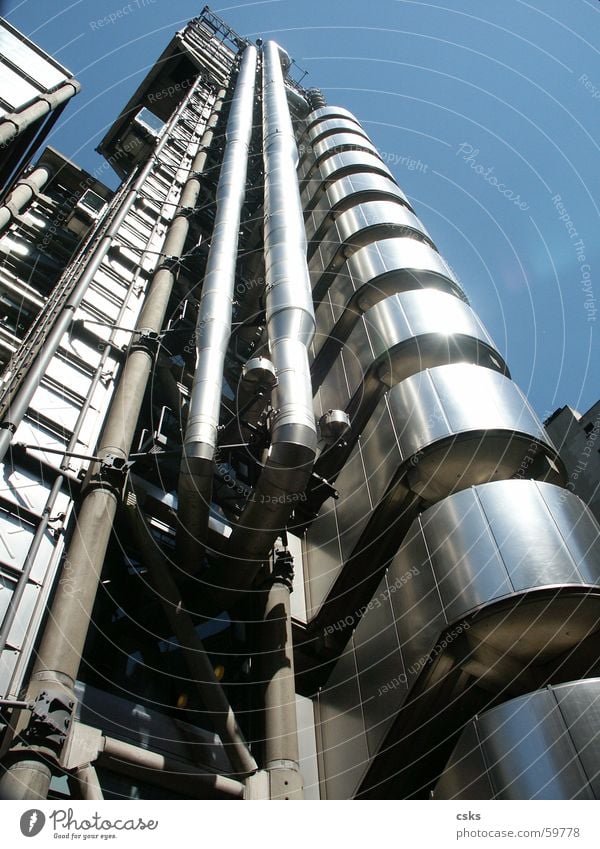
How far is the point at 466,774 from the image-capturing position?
8141 millimetres

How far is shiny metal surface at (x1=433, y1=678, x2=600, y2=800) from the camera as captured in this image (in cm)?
734

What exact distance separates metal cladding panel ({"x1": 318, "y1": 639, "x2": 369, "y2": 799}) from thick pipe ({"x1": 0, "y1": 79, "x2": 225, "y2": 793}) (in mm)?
5001

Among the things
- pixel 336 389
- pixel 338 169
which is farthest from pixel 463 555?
pixel 338 169

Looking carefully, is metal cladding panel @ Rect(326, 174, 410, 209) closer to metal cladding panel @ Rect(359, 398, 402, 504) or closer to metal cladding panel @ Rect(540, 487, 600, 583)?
metal cladding panel @ Rect(359, 398, 402, 504)

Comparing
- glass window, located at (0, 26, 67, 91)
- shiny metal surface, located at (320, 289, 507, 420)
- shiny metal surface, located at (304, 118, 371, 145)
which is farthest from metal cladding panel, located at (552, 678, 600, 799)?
shiny metal surface, located at (304, 118, 371, 145)

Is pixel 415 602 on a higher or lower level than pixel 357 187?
lower

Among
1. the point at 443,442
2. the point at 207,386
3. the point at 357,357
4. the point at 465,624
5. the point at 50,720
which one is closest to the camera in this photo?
the point at 50,720

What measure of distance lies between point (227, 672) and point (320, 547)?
140 inches

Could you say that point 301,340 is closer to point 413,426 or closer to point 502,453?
point 413,426

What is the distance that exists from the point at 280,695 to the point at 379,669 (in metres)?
1.91

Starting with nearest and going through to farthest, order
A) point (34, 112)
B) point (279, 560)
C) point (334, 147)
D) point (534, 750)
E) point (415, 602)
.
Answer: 1. point (534, 750)
2. point (415, 602)
3. point (279, 560)
4. point (34, 112)
5. point (334, 147)

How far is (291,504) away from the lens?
959cm

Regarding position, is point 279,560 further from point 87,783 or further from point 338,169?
point 338,169
